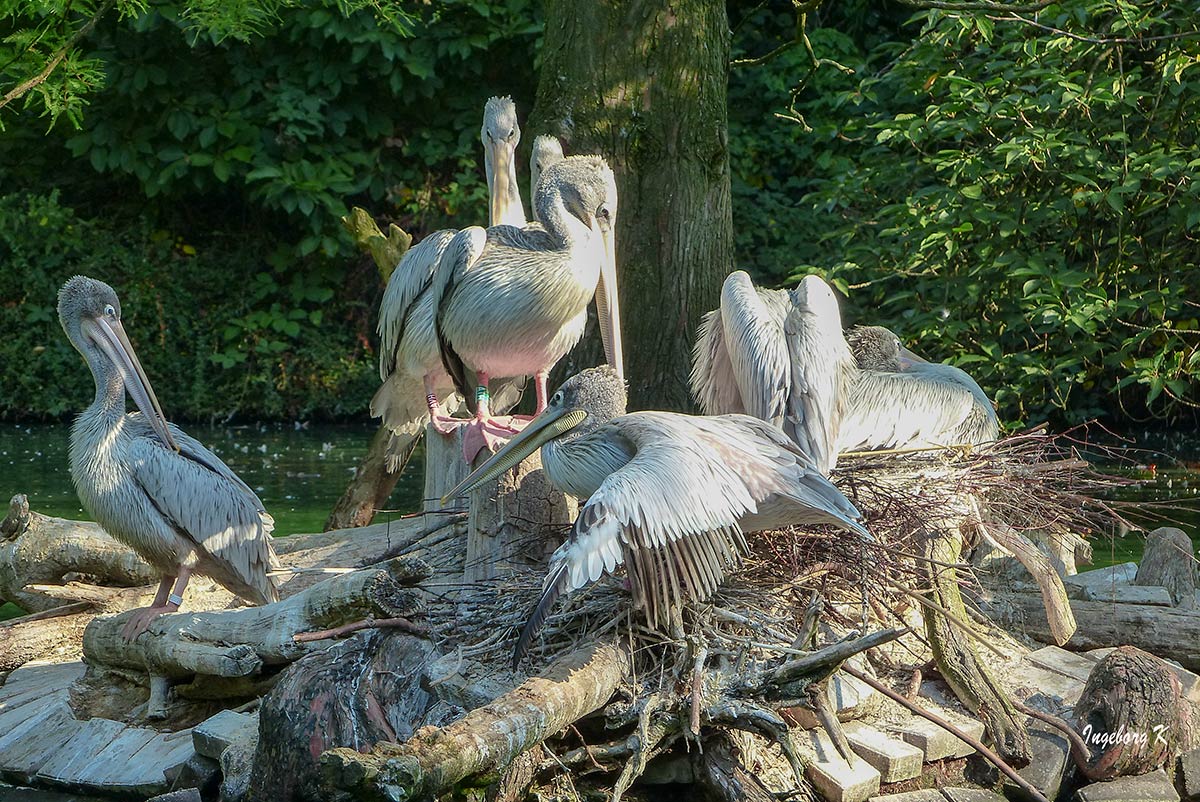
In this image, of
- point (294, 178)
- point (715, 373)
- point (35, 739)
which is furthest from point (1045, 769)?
point (294, 178)

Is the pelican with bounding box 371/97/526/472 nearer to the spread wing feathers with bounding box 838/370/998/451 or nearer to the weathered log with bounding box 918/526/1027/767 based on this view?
the spread wing feathers with bounding box 838/370/998/451

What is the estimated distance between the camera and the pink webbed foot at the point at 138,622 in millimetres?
5176

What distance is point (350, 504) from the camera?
7.48m

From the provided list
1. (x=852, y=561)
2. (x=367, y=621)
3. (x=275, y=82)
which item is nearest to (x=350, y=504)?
(x=367, y=621)

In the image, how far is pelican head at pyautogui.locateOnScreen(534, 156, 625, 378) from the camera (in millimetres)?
5637

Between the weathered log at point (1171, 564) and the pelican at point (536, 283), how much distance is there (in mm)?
2412

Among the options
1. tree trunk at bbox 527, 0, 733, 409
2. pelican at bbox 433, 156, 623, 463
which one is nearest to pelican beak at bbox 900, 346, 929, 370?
tree trunk at bbox 527, 0, 733, 409

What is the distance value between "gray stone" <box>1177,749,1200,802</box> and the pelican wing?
1.65m

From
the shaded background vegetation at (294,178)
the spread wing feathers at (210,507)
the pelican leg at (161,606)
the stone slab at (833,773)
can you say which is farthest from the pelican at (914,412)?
the shaded background vegetation at (294,178)

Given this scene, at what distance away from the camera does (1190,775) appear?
488 centimetres

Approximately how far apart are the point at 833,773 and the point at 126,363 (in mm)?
3161

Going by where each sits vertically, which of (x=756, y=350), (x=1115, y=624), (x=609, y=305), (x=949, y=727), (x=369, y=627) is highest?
(x=609, y=305)

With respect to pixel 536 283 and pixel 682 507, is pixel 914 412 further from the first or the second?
pixel 682 507

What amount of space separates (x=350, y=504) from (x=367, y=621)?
305 cm
